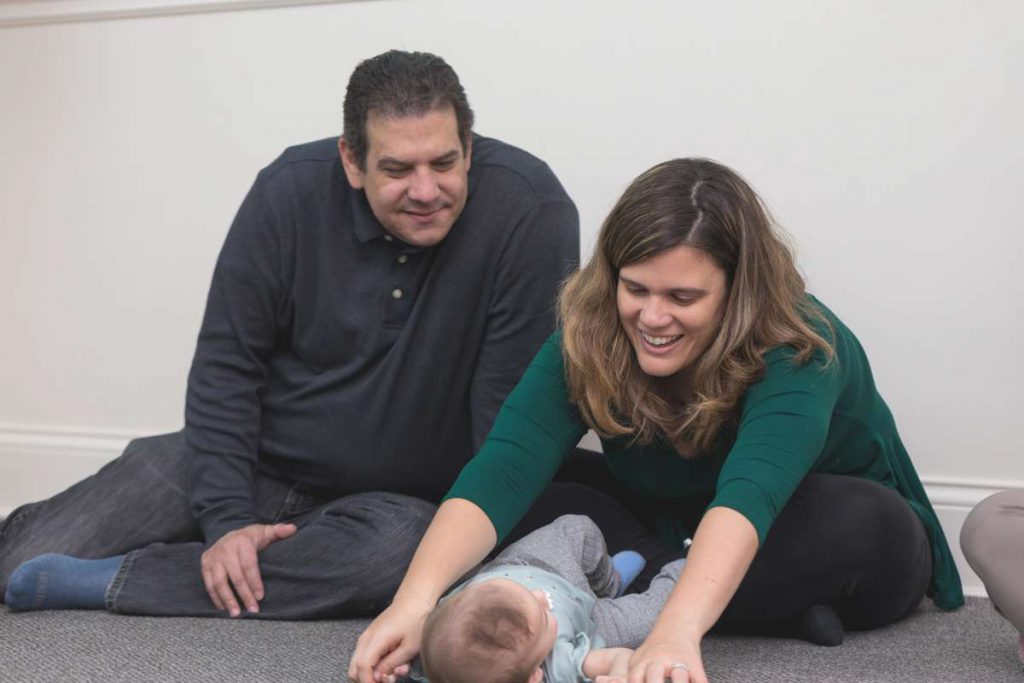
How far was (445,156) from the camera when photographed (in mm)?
1982

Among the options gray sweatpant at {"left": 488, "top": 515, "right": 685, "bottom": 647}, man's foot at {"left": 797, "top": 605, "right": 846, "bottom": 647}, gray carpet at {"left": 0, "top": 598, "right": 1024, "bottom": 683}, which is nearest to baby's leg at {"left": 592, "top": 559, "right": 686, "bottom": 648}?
gray sweatpant at {"left": 488, "top": 515, "right": 685, "bottom": 647}

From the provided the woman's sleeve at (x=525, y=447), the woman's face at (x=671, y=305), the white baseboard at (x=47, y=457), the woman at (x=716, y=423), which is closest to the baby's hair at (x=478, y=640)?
the woman at (x=716, y=423)

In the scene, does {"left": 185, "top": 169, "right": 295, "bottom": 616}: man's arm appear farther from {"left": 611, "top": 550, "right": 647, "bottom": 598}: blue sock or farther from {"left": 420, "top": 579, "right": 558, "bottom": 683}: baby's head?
{"left": 420, "top": 579, "right": 558, "bottom": 683}: baby's head

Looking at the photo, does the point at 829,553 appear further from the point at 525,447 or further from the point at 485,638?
the point at 485,638

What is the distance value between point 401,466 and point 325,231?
1.36 feet

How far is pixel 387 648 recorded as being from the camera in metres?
1.50

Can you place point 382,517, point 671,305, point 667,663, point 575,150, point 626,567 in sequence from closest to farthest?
point 667,663, point 671,305, point 626,567, point 382,517, point 575,150

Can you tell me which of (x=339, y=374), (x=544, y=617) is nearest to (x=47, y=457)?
(x=339, y=374)

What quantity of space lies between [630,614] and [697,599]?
31cm

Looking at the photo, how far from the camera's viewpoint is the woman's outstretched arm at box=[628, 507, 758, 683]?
4.42 ft

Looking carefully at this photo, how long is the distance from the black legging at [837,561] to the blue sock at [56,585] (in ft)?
3.24

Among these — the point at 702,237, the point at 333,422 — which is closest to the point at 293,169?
the point at 333,422

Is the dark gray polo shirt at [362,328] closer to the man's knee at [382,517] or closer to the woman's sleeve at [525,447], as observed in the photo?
the man's knee at [382,517]

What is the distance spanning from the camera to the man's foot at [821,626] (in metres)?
1.82
